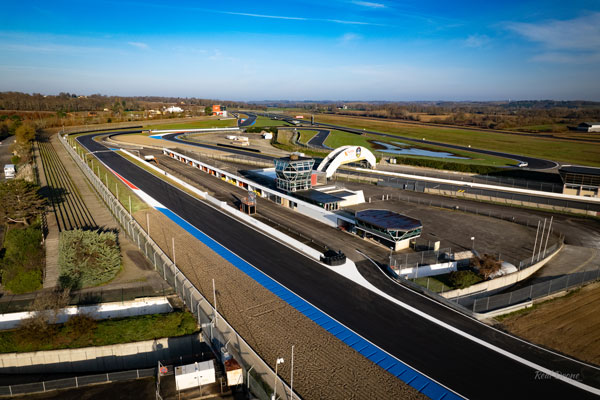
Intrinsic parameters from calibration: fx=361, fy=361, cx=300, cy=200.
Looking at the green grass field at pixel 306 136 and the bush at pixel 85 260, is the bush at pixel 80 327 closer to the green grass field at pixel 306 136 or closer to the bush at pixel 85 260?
the bush at pixel 85 260

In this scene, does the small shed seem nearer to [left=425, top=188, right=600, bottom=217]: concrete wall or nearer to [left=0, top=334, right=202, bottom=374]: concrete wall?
[left=0, top=334, right=202, bottom=374]: concrete wall

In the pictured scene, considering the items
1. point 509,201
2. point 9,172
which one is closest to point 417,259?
point 509,201

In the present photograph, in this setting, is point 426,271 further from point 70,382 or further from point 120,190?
point 120,190

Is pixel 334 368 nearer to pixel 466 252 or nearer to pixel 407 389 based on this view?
pixel 407 389

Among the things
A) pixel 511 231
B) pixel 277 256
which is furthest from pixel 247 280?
pixel 511 231

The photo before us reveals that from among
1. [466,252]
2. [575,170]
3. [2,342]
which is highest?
[575,170]

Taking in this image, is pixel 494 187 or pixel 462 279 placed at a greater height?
pixel 494 187

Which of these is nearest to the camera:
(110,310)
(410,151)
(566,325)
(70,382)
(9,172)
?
(70,382)

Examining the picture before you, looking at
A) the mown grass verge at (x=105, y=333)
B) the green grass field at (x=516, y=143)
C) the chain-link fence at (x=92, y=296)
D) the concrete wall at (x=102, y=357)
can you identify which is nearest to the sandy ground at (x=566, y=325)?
the concrete wall at (x=102, y=357)
